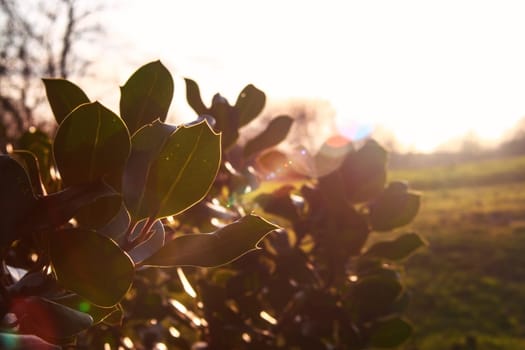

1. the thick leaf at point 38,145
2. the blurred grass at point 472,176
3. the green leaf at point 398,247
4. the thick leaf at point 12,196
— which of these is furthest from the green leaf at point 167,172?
the blurred grass at point 472,176

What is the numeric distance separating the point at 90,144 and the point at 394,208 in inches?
41.7

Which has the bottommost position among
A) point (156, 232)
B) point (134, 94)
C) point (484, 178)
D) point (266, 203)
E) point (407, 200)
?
point (484, 178)

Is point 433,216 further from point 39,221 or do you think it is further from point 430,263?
point 39,221

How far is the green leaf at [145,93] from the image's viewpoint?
2.81 feet

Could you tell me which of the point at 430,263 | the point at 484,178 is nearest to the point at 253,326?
the point at 430,263

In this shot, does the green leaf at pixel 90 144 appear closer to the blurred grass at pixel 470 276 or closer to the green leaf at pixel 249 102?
the green leaf at pixel 249 102

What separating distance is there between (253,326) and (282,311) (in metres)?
0.09

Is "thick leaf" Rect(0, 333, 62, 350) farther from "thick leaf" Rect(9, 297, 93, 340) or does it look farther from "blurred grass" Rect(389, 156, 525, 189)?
"blurred grass" Rect(389, 156, 525, 189)

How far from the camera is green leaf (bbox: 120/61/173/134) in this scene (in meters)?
0.85

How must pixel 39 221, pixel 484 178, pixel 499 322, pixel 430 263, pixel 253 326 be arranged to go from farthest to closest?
pixel 484 178 → pixel 430 263 → pixel 499 322 → pixel 253 326 → pixel 39 221

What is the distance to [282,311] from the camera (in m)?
1.67

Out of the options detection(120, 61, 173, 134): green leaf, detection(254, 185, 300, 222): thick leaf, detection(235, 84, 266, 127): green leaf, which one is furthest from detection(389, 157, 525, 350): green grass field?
detection(120, 61, 173, 134): green leaf

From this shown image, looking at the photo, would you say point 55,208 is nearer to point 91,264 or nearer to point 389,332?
point 91,264

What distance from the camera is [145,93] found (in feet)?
2.81
